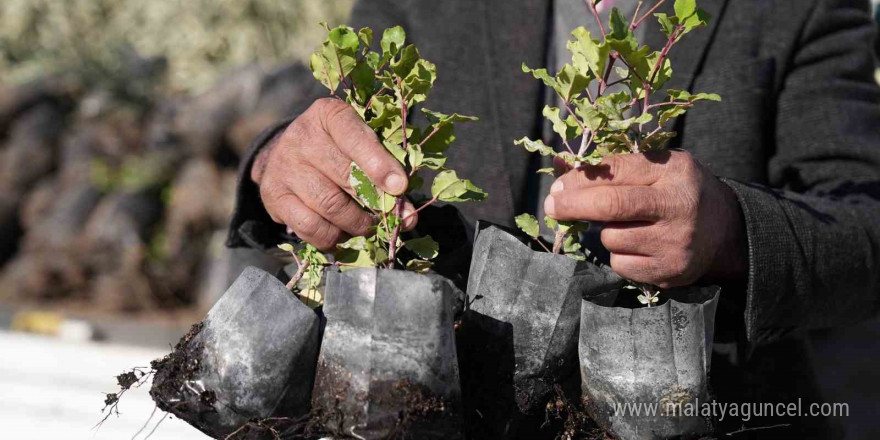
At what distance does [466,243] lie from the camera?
1250mm

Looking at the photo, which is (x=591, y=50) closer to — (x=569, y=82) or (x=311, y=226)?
(x=569, y=82)

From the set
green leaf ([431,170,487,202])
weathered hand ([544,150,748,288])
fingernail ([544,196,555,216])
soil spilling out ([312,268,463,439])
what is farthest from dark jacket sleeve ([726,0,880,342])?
soil spilling out ([312,268,463,439])

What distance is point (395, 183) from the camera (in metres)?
1.05

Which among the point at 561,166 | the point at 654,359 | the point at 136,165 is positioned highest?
the point at 136,165

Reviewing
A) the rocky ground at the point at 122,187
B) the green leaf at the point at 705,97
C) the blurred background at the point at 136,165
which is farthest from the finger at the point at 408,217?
the rocky ground at the point at 122,187

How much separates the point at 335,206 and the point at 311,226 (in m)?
0.07

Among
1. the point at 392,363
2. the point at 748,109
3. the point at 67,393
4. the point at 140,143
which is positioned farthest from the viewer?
the point at 140,143

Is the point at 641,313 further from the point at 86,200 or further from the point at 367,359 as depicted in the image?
the point at 86,200

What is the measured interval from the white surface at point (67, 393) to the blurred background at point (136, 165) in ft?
4.30

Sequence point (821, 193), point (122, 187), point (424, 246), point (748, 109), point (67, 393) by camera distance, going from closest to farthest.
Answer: point (424, 246)
point (821, 193)
point (748, 109)
point (67, 393)
point (122, 187)

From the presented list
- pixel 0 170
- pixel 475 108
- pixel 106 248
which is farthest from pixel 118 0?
pixel 475 108

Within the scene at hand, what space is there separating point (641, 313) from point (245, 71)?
4942mm

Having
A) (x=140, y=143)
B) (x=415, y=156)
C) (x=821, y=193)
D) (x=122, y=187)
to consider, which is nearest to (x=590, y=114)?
(x=415, y=156)

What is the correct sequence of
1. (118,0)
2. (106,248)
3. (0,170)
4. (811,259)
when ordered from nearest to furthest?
1. (811,259)
2. (106,248)
3. (0,170)
4. (118,0)
